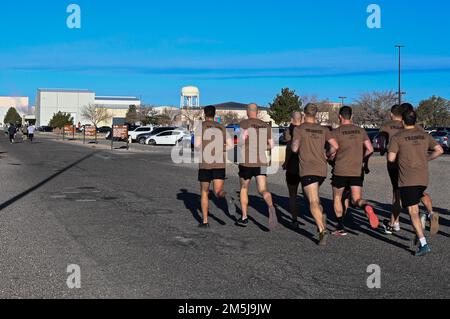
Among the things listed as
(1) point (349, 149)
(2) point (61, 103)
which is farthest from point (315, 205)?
(2) point (61, 103)

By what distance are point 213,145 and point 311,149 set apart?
166cm

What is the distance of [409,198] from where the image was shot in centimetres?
755

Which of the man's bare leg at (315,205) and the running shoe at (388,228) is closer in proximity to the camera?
the man's bare leg at (315,205)

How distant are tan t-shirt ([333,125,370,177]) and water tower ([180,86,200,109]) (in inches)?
4162

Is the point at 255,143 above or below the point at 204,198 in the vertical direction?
above

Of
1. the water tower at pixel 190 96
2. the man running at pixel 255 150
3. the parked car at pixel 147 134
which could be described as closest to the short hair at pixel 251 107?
the man running at pixel 255 150

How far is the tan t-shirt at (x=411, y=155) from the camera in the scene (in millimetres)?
7523

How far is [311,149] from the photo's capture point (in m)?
8.13

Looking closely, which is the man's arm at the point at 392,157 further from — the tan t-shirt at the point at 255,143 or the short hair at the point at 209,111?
the short hair at the point at 209,111

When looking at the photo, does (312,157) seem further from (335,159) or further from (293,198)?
(293,198)

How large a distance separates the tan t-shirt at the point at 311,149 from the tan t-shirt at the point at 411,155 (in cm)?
99

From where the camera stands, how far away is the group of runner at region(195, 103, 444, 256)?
7566 mm
